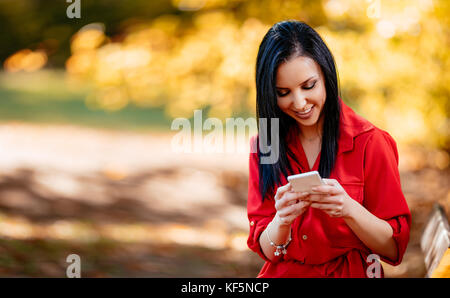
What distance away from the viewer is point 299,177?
1.47 meters

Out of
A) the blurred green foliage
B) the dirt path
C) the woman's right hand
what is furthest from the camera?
the dirt path

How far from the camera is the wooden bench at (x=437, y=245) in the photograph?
64.7 inches

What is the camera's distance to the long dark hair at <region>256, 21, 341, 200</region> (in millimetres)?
1607

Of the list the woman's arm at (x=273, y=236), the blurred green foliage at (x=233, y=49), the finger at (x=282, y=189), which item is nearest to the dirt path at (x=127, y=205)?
the blurred green foliage at (x=233, y=49)

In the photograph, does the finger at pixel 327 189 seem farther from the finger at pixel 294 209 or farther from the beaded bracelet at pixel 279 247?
the beaded bracelet at pixel 279 247

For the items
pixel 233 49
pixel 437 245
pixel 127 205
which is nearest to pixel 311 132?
pixel 437 245

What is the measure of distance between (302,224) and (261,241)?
0.16 metres

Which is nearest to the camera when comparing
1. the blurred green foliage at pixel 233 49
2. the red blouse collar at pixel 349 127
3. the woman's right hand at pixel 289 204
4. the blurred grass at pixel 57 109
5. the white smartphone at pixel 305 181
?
the white smartphone at pixel 305 181

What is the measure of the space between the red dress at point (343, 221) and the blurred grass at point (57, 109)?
4068 mm

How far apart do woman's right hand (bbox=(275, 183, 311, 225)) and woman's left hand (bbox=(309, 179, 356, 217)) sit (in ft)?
0.12

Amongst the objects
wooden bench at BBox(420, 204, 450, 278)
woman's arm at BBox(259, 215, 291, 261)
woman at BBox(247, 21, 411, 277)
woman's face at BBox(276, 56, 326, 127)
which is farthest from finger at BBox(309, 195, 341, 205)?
wooden bench at BBox(420, 204, 450, 278)

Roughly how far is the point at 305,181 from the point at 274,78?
345 millimetres

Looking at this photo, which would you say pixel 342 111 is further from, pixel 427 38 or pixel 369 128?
pixel 427 38

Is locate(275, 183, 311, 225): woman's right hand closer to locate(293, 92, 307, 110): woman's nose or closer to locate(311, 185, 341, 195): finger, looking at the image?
locate(311, 185, 341, 195): finger
